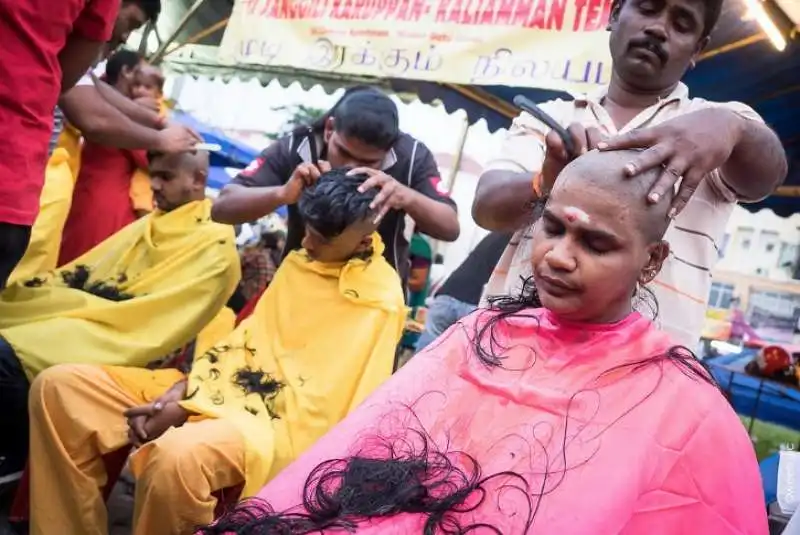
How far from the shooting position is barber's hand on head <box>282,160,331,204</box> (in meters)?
2.26

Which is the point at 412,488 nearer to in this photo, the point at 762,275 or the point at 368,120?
the point at 368,120

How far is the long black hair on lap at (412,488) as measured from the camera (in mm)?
1066

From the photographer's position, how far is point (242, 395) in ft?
6.74

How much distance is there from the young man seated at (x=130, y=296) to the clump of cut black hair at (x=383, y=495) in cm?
140

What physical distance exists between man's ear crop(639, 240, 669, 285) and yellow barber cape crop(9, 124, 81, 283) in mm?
2160

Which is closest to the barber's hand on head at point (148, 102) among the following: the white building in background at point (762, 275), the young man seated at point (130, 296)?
the young man seated at point (130, 296)

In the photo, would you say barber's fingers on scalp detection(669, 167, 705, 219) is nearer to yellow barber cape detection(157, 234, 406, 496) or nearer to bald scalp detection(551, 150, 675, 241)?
bald scalp detection(551, 150, 675, 241)

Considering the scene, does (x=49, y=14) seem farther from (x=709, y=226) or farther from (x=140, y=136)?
(x=709, y=226)

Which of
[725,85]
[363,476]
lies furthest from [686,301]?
[725,85]

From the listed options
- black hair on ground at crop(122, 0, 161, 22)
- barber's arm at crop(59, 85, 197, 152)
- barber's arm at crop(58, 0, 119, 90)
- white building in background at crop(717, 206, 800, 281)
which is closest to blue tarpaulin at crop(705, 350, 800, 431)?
barber's arm at crop(59, 85, 197, 152)

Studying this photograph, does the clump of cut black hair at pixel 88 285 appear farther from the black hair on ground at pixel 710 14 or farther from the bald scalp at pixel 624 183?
the black hair on ground at pixel 710 14

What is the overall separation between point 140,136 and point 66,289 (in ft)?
2.10

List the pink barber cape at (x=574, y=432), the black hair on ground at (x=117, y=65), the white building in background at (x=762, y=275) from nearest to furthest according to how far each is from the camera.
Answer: the pink barber cape at (x=574, y=432), the black hair on ground at (x=117, y=65), the white building in background at (x=762, y=275)

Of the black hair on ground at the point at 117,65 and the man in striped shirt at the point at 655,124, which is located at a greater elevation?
the black hair on ground at the point at 117,65
